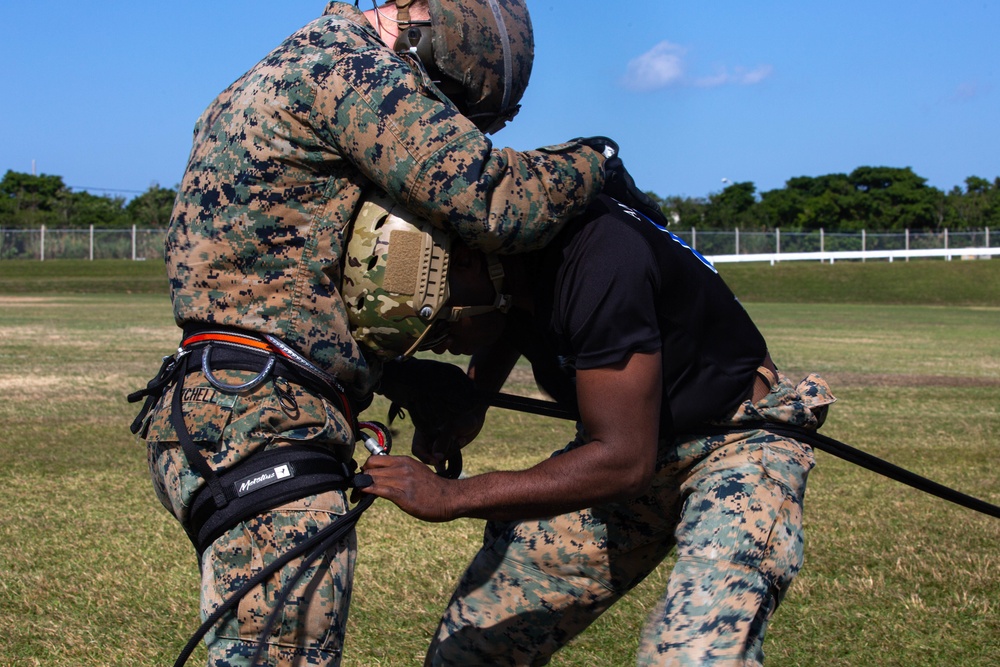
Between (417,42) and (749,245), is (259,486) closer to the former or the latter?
(417,42)

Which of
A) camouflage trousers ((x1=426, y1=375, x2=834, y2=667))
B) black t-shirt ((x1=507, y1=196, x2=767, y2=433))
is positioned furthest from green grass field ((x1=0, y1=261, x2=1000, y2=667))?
black t-shirt ((x1=507, y1=196, x2=767, y2=433))

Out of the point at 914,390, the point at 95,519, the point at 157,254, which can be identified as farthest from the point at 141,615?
the point at 157,254

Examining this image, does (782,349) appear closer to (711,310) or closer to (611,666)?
(611,666)

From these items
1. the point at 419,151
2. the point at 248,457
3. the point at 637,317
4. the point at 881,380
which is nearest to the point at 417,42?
the point at 419,151

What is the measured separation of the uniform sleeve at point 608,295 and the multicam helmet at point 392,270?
13.4 inches

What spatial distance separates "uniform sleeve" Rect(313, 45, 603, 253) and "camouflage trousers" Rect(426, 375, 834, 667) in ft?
3.29

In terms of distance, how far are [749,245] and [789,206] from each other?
20457 millimetres

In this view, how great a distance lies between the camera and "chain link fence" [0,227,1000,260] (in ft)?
181

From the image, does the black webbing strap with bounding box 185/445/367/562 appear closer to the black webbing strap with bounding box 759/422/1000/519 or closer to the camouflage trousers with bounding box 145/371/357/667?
the camouflage trousers with bounding box 145/371/357/667

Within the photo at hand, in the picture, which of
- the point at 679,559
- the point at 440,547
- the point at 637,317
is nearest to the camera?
the point at 637,317

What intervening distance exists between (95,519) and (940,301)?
134 feet

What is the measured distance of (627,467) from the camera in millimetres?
2814

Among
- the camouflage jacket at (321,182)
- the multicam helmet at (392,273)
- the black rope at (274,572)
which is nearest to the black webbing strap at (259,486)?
the black rope at (274,572)

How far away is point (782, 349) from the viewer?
18891 millimetres
